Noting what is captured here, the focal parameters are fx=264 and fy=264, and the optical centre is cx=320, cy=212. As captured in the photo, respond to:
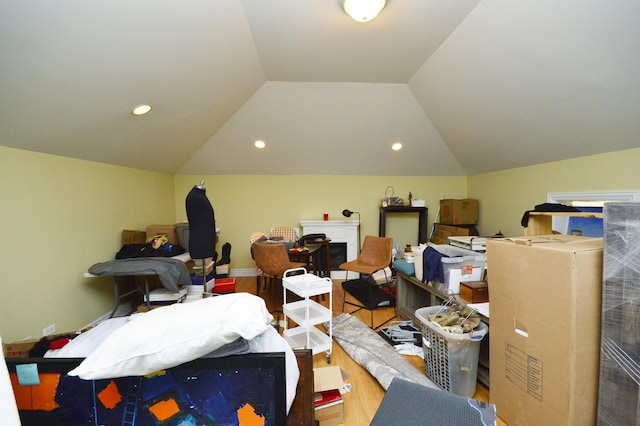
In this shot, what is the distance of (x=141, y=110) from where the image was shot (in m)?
2.42

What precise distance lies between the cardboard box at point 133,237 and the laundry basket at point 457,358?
3377 mm

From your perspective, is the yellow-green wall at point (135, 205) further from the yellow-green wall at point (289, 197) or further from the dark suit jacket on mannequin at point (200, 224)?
the dark suit jacket on mannequin at point (200, 224)

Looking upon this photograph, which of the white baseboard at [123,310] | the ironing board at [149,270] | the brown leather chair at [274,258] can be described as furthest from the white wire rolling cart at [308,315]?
the white baseboard at [123,310]

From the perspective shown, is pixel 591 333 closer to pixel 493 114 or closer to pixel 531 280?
pixel 531 280

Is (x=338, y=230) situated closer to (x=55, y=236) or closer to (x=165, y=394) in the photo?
(x=55, y=236)

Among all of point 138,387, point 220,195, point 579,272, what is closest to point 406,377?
point 579,272

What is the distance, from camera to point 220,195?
4.74 meters

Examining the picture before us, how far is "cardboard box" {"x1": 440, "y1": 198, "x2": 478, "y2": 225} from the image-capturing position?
14.6 ft

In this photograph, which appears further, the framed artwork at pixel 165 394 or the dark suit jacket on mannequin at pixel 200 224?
the dark suit jacket on mannequin at pixel 200 224

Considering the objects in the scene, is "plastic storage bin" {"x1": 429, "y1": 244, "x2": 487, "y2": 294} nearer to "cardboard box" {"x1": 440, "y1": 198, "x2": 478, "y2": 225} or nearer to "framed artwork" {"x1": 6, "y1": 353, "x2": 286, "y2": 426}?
"framed artwork" {"x1": 6, "y1": 353, "x2": 286, "y2": 426}

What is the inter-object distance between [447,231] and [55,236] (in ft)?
16.4

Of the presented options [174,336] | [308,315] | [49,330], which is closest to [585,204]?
[308,315]

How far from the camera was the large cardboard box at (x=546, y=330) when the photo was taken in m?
1.21

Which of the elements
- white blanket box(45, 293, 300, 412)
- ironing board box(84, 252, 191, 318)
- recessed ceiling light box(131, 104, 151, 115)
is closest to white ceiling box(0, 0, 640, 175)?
recessed ceiling light box(131, 104, 151, 115)
